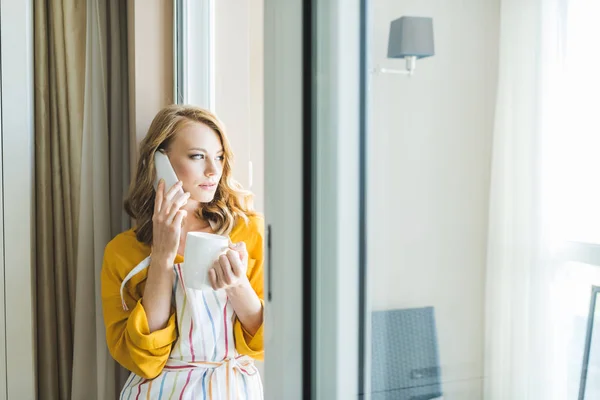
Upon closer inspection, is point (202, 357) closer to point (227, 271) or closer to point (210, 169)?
point (227, 271)

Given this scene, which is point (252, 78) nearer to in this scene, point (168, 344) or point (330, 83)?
point (168, 344)

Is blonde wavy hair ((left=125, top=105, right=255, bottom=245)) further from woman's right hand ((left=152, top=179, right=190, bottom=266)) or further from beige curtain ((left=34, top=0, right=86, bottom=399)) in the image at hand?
beige curtain ((left=34, top=0, right=86, bottom=399))

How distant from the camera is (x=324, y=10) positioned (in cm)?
62

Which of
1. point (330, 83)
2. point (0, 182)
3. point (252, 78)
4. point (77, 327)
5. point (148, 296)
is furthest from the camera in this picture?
point (252, 78)

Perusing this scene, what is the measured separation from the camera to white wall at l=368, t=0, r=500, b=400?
0.39 meters

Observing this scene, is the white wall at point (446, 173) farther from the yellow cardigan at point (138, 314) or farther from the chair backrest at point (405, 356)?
the yellow cardigan at point (138, 314)

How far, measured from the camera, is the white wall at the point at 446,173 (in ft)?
1.27

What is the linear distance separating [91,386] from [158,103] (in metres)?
0.91

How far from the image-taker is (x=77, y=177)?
1800 millimetres

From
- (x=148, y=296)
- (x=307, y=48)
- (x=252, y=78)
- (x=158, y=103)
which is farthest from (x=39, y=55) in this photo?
(x=307, y=48)

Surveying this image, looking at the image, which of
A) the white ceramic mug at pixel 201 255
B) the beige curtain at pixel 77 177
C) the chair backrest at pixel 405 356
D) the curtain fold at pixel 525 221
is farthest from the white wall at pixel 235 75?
the curtain fold at pixel 525 221

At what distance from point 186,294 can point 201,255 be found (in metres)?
0.23

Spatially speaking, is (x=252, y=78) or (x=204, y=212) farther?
(x=252, y=78)

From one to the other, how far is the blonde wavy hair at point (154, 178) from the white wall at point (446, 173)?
895 millimetres
